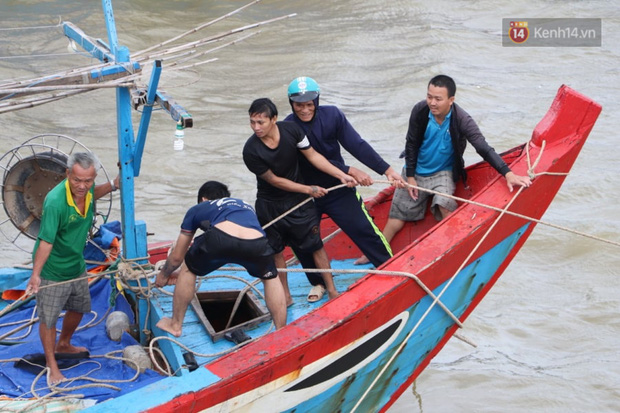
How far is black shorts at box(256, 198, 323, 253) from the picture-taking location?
4.84 meters

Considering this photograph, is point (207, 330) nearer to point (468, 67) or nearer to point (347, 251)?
point (347, 251)

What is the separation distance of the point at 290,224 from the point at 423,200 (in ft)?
3.36

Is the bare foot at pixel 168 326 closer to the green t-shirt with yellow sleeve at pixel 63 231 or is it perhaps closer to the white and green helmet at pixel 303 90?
the green t-shirt with yellow sleeve at pixel 63 231

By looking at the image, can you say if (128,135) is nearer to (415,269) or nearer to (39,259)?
(39,259)

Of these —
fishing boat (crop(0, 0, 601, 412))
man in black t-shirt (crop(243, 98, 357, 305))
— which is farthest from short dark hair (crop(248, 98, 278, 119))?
fishing boat (crop(0, 0, 601, 412))

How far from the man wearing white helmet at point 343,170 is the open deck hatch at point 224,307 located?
376 mm

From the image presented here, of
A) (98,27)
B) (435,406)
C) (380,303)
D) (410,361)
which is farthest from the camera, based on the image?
(98,27)

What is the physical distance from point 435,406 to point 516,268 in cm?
294

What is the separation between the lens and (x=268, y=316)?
4.81 m

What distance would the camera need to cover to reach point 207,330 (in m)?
4.68

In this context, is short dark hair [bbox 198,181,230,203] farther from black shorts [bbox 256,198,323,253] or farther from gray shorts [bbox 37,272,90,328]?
gray shorts [bbox 37,272,90,328]

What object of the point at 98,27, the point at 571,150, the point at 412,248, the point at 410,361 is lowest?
the point at 410,361

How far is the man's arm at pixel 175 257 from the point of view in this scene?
14.1 ft

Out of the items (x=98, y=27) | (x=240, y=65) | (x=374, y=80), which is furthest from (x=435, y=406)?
(x=98, y=27)
